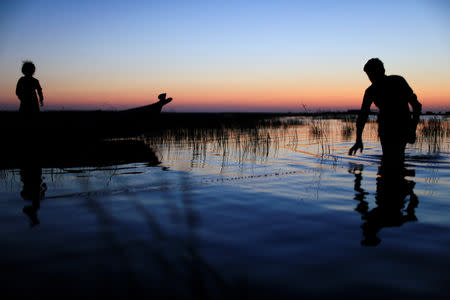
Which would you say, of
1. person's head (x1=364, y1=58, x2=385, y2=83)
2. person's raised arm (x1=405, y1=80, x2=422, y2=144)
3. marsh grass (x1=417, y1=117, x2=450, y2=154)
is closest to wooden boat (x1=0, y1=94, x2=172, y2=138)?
person's head (x1=364, y1=58, x2=385, y2=83)

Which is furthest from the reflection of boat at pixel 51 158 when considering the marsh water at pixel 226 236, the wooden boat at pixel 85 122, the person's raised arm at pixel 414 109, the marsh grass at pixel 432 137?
the marsh grass at pixel 432 137

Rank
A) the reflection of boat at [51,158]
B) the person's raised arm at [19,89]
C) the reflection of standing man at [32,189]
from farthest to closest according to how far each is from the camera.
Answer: the person's raised arm at [19,89] < the reflection of boat at [51,158] < the reflection of standing man at [32,189]

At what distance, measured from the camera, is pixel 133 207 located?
4.11 metres

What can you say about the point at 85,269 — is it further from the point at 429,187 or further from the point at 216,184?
the point at 429,187

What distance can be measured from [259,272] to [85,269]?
1.27 meters

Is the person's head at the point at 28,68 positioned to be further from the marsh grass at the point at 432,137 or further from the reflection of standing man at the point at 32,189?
the marsh grass at the point at 432,137

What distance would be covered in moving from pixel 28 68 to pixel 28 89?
0.58m

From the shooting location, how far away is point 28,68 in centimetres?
929

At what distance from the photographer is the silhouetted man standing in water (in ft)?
17.7

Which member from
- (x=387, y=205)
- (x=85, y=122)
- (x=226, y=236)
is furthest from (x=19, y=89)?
(x=387, y=205)

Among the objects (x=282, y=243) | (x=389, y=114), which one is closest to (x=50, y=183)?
(x=282, y=243)

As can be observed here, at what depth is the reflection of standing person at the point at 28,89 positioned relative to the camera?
928cm

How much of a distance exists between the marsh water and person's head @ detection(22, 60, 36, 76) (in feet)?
15.5

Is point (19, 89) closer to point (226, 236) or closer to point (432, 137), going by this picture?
point (226, 236)
